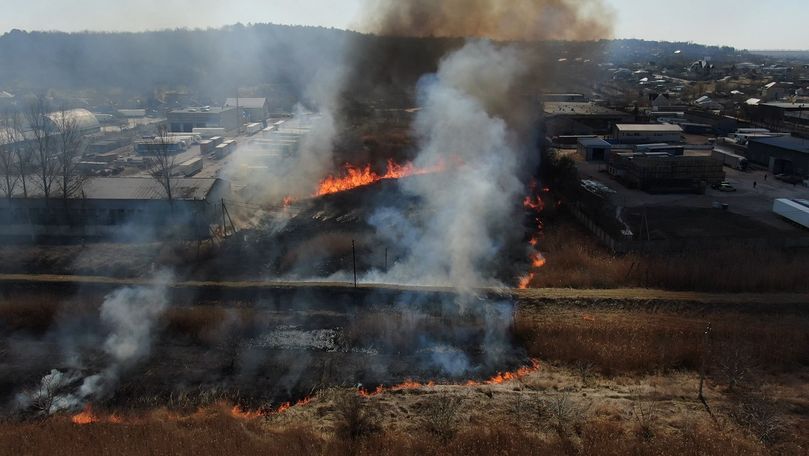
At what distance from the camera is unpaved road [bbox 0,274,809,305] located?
51.1ft

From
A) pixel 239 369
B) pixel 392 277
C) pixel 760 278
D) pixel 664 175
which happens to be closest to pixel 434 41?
pixel 664 175

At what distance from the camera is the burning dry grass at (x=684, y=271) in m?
16.8

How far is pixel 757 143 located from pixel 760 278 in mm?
22267

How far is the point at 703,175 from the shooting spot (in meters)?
28.4

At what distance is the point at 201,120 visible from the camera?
4650 cm

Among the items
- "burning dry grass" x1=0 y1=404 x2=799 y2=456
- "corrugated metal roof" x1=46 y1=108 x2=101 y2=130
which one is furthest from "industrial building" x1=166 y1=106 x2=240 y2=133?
"burning dry grass" x1=0 y1=404 x2=799 y2=456

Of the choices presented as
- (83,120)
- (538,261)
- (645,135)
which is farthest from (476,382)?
(83,120)

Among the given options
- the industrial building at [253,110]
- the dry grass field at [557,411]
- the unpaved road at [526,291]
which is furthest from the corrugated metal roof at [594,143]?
the industrial building at [253,110]

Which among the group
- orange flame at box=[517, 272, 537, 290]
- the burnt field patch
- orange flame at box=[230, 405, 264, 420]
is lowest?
orange flame at box=[230, 405, 264, 420]

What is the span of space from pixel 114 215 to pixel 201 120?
26530 mm

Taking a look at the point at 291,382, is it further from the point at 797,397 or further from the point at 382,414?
the point at 797,397

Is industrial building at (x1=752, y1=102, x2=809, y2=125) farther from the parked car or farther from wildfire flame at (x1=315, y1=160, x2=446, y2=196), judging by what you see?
wildfire flame at (x1=315, y1=160, x2=446, y2=196)

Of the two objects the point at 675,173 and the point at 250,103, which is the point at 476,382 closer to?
the point at 675,173

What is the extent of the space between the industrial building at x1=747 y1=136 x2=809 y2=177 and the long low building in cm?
3226
